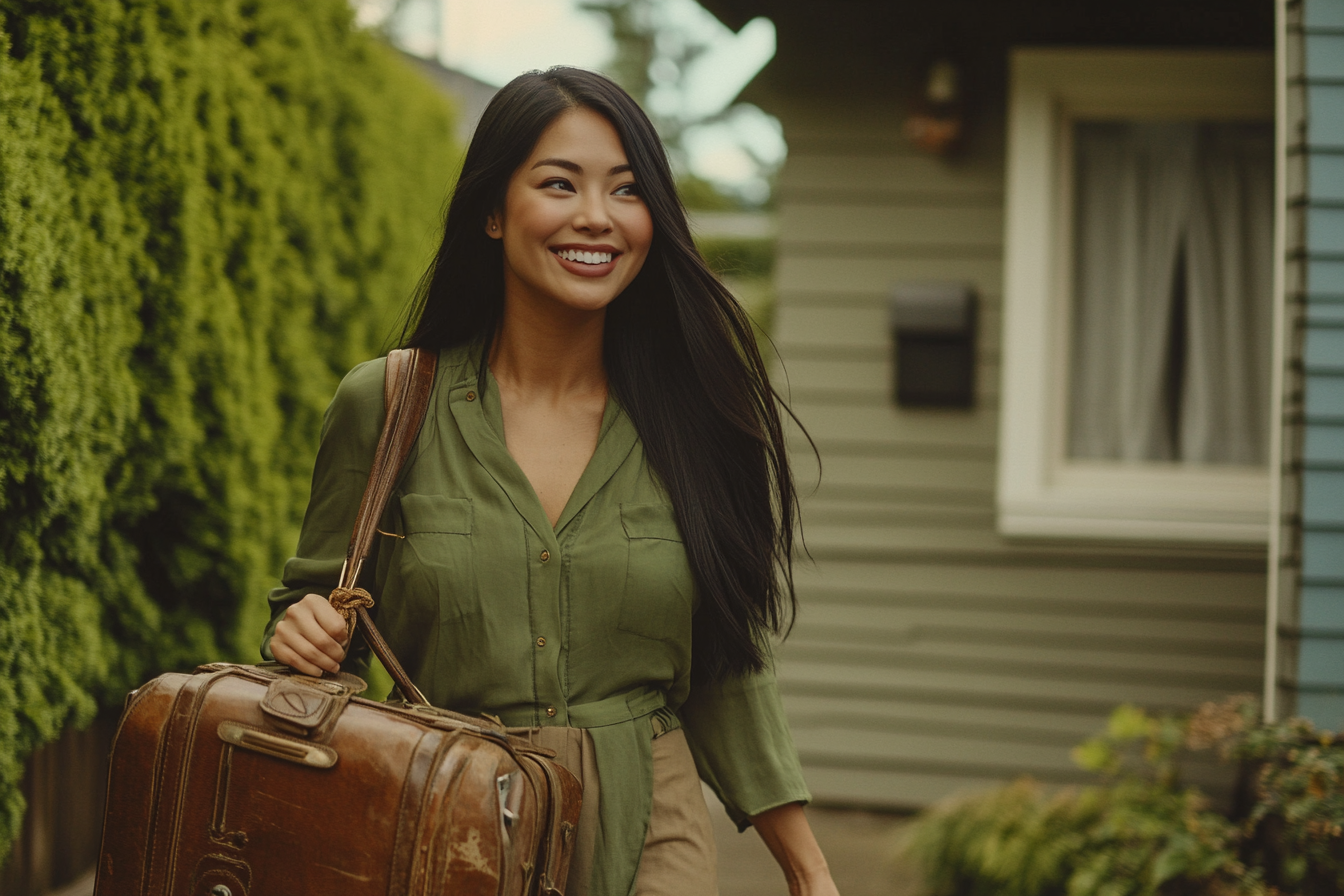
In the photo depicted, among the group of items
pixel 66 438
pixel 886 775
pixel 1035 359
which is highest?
pixel 1035 359

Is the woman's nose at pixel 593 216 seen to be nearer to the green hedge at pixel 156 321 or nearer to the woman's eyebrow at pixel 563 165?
the woman's eyebrow at pixel 563 165

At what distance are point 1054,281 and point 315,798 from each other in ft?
14.2

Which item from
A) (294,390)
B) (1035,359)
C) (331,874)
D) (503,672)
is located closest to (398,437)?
(503,672)

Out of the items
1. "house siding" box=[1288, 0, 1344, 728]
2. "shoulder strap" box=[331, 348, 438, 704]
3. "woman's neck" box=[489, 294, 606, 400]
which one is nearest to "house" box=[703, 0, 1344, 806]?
"house siding" box=[1288, 0, 1344, 728]

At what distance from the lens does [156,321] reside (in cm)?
323

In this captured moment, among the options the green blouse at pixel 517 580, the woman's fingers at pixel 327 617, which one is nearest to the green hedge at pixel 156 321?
the green blouse at pixel 517 580

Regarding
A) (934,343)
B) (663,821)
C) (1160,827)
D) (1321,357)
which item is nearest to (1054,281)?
(934,343)

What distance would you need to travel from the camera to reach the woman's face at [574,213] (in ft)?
6.22

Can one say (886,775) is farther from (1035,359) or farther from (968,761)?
(1035,359)

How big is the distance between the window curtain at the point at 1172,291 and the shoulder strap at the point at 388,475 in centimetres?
392

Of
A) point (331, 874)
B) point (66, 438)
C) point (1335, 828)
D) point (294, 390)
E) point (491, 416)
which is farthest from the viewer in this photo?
point (294, 390)

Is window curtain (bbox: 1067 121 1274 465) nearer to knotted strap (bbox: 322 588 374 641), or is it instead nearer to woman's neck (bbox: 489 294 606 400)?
woman's neck (bbox: 489 294 606 400)

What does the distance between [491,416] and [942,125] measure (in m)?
3.70

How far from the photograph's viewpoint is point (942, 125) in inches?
203
